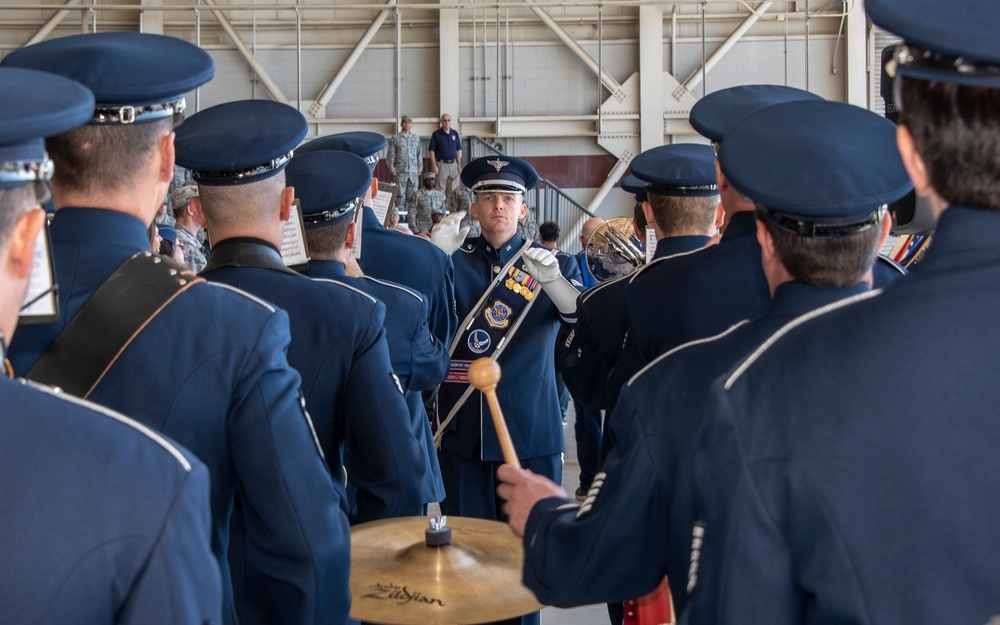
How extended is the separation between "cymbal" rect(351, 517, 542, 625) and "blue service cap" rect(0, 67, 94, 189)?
1.11 metres

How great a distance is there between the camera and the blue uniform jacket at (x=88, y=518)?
110 cm

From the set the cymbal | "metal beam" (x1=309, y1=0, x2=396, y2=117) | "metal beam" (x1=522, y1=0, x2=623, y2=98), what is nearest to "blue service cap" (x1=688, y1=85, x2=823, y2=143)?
the cymbal

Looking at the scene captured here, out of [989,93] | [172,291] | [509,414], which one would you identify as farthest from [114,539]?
[509,414]

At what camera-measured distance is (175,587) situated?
117cm

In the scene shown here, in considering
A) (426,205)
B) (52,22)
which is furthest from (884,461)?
(52,22)

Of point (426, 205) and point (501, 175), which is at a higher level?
point (501, 175)

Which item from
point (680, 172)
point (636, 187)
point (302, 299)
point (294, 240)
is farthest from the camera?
point (636, 187)

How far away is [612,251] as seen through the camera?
7988 mm

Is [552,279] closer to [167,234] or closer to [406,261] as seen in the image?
[406,261]

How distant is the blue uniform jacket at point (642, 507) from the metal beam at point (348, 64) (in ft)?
53.9

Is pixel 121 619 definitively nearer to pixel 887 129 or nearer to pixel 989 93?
pixel 989 93

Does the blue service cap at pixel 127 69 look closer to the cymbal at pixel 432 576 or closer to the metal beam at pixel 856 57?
the cymbal at pixel 432 576

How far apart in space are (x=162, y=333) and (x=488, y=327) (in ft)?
10.2

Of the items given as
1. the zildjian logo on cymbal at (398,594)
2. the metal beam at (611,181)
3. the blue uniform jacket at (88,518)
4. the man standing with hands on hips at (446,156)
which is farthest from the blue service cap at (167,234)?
the metal beam at (611,181)
